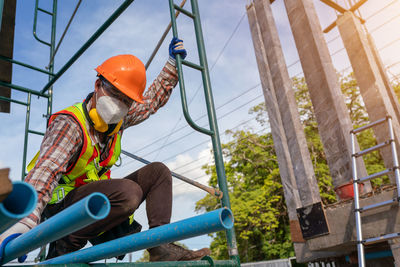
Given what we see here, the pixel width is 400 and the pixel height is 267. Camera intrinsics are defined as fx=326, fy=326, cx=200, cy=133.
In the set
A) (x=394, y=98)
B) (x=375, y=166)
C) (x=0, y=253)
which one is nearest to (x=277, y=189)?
(x=375, y=166)

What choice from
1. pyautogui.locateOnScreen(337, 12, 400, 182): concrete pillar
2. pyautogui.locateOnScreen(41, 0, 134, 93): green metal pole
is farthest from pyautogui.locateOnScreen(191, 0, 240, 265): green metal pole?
pyautogui.locateOnScreen(337, 12, 400, 182): concrete pillar

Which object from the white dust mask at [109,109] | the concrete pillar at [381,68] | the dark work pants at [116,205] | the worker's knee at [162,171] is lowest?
the dark work pants at [116,205]

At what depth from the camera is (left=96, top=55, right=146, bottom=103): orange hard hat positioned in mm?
1827

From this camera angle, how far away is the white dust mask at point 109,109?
5.75 ft

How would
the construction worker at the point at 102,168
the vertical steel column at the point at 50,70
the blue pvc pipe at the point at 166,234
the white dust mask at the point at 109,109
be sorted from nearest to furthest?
the blue pvc pipe at the point at 166,234 → the construction worker at the point at 102,168 → the white dust mask at the point at 109,109 → the vertical steel column at the point at 50,70

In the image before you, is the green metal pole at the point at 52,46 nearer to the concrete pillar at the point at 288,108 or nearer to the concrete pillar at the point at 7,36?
the concrete pillar at the point at 7,36

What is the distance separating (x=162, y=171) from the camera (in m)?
1.93

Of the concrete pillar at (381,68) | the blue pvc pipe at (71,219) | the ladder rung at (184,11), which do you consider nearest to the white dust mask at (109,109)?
the ladder rung at (184,11)

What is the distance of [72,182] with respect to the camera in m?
1.76

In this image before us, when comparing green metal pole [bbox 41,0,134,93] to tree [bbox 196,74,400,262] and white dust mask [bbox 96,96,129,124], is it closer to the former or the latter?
white dust mask [bbox 96,96,129,124]

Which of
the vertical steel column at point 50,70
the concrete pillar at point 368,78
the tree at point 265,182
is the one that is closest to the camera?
the vertical steel column at point 50,70

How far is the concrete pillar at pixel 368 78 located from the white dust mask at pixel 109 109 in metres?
3.18

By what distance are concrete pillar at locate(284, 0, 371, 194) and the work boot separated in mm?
2391

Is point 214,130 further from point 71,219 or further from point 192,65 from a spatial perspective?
point 71,219
